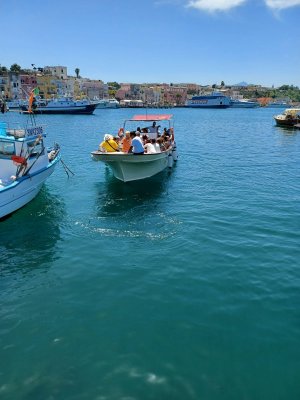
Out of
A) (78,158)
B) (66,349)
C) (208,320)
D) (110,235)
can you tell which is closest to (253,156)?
(78,158)

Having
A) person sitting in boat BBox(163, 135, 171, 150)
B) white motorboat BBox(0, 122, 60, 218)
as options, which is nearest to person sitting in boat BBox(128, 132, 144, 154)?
person sitting in boat BBox(163, 135, 171, 150)

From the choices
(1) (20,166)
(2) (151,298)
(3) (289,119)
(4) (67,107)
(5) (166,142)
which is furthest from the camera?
(4) (67,107)

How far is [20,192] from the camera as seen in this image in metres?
15.3

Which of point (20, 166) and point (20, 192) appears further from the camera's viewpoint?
point (20, 166)

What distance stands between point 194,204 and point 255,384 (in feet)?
35.4

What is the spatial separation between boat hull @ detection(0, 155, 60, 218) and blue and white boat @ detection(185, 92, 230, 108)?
16337cm

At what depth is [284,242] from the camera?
41.1 ft

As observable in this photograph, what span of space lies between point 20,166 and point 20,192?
1189 millimetres

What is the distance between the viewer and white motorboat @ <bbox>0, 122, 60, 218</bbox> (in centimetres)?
1467

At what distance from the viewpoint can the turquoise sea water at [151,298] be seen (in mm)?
6605

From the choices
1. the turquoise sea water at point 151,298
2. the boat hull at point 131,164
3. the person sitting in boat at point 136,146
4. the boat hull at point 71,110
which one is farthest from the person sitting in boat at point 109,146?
the boat hull at point 71,110

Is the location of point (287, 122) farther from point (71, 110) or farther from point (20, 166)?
point (71, 110)

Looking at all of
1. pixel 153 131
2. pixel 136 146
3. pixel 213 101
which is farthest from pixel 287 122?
pixel 213 101

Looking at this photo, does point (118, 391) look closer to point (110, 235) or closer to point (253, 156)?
point (110, 235)
